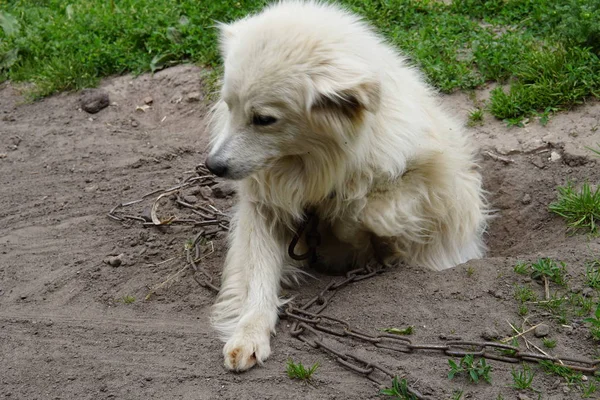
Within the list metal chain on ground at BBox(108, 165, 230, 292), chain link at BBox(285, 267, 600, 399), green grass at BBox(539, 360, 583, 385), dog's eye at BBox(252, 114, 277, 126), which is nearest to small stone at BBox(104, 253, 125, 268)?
metal chain on ground at BBox(108, 165, 230, 292)

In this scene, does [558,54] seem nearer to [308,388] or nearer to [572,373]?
[572,373]

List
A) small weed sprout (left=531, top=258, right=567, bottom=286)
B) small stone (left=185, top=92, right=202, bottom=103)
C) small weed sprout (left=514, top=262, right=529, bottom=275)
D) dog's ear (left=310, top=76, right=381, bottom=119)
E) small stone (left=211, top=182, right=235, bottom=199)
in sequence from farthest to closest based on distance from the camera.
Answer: small stone (left=185, top=92, right=202, bottom=103), small stone (left=211, top=182, right=235, bottom=199), small weed sprout (left=514, top=262, right=529, bottom=275), small weed sprout (left=531, top=258, right=567, bottom=286), dog's ear (left=310, top=76, right=381, bottom=119)

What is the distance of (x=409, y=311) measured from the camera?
3.88m

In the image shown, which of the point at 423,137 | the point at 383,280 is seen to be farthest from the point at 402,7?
the point at 383,280

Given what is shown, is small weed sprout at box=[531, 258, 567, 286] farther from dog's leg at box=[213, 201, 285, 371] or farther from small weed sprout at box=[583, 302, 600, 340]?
dog's leg at box=[213, 201, 285, 371]

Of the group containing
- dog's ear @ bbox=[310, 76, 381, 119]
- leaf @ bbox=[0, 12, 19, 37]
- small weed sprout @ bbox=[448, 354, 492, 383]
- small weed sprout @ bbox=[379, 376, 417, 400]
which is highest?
dog's ear @ bbox=[310, 76, 381, 119]

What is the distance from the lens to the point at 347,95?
12.3ft

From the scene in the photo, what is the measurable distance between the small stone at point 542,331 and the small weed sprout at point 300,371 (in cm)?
111

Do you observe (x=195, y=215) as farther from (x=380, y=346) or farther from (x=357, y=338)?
(x=380, y=346)

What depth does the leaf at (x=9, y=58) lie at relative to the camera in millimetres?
7609

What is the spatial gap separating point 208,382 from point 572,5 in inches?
175

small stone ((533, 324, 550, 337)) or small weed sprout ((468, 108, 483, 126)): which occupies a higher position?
small weed sprout ((468, 108, 483, 126))

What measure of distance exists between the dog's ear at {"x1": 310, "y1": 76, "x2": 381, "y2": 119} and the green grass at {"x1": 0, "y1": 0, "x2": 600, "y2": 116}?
2.36 meters

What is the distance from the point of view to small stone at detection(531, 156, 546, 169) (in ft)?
17.5
